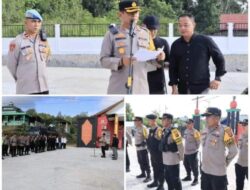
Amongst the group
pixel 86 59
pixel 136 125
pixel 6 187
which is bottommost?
pixel 6 187

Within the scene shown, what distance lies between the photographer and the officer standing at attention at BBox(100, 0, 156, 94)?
14.2 ft

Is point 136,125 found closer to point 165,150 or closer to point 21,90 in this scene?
point 165,150

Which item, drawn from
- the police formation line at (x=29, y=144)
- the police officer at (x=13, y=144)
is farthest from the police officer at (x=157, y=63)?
the police officer at (x=13, y=144)

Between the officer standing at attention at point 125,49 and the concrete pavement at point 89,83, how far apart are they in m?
0.08

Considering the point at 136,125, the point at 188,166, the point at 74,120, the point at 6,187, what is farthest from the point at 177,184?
the point at 6,187

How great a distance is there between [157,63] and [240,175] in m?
0.79

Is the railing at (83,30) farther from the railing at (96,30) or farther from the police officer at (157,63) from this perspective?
the police officer at (157,63)

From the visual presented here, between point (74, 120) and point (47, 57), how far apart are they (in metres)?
0.41

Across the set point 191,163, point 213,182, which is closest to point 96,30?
point 191,163

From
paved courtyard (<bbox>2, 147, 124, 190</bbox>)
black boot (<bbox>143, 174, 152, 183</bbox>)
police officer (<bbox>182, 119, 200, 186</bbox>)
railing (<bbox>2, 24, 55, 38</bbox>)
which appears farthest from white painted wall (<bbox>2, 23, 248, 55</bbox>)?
black boot (<bbox>143, 174, 152, 183</bbox>)

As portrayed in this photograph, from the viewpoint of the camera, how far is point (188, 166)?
4375 mm

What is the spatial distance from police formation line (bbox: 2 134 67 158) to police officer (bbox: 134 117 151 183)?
16.5 inches

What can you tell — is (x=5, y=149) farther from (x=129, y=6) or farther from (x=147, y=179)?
(x=129, y=6)

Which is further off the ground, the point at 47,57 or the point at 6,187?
the point at 47,57
